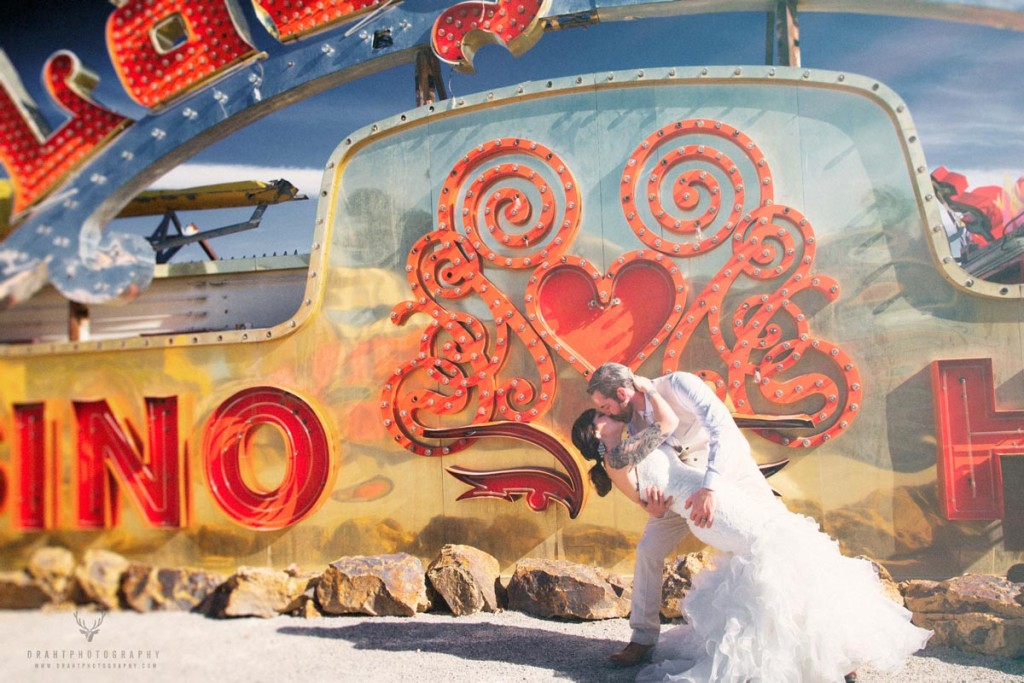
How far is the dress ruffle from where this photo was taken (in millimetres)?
3291

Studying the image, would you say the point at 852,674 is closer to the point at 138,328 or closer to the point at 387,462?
the point at 387,462

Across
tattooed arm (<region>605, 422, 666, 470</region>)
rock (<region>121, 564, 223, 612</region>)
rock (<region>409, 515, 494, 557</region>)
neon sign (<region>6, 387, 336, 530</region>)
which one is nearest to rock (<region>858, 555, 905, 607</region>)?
tattooed arm (<region>605, 422, 666, 470</region>)

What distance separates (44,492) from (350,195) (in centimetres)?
285

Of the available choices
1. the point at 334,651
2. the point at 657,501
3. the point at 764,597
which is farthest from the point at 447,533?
the point at 764,597

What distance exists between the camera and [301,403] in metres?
5.41

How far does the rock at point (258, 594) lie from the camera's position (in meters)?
5.10

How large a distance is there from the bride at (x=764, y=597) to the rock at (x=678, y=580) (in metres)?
0.84

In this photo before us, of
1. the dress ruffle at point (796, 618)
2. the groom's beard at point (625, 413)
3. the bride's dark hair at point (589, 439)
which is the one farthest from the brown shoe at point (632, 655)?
the groom's beard at point (625, 413)

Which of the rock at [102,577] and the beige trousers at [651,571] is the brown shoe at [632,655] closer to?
the beige trousers at [651,571]

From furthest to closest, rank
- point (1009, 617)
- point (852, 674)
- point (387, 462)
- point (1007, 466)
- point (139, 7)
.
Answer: point (387, 462)
point (139, 7)
point (1007, 466)
point (1009, 617)
point (852, 674)

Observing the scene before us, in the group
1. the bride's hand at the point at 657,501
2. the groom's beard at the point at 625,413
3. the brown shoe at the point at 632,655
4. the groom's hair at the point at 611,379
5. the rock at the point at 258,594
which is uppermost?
the groom's hair at the point at 611,379

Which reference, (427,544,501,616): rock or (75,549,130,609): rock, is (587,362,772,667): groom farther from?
(75,549,130,609): rock

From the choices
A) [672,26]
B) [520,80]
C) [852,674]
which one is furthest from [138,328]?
[852,674]

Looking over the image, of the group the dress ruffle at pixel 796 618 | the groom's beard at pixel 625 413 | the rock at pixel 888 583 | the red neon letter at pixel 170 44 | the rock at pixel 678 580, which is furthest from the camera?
the red neon letter at pixel 170 44
